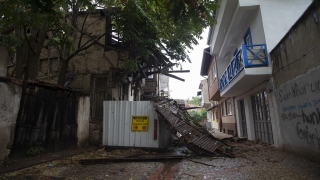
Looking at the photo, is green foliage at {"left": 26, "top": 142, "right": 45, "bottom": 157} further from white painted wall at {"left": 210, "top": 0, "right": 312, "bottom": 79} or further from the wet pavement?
white painted wall at {"left": 210, "top": 0, "right": 312, "bottom": 79}

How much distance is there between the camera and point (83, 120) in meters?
8.59

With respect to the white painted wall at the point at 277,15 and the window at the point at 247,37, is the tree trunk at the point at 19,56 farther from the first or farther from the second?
the window at the point at 247,37

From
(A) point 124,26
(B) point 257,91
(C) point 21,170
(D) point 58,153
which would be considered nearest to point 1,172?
(C) point 21,170

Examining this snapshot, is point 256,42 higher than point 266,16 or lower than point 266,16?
lower

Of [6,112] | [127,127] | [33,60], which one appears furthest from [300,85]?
[33,60]

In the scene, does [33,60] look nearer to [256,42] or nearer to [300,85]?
[300,85]

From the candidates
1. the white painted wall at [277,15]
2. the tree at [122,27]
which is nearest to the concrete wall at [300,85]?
the white painted wall at [277,15]

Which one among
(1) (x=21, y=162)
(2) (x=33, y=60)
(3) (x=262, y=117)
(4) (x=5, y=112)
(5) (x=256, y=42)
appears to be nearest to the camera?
(4) (x=5, y=112)

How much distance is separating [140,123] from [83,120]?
8.74 feet

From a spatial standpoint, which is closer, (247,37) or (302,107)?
(302,107)

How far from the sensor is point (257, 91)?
9.05 m

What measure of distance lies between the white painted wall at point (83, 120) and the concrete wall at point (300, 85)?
303 inches

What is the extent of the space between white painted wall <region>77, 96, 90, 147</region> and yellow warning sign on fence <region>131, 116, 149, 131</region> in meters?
2.33

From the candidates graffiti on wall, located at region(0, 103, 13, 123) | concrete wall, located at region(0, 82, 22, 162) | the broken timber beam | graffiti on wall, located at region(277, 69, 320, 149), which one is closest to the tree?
concrete wall, located at region(0, 82, 22, 162)
